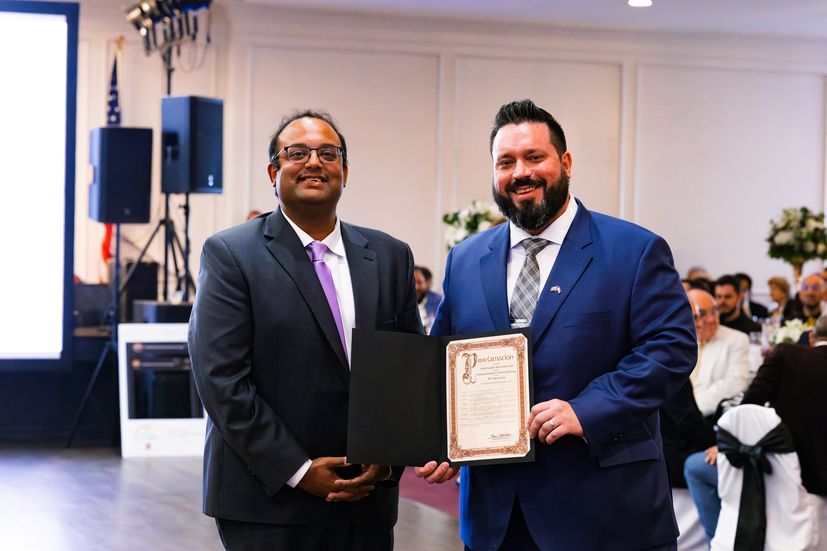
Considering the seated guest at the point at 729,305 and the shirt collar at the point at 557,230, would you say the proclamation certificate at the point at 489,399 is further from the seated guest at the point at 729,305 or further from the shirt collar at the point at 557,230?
the seated guest at the point at 729,305

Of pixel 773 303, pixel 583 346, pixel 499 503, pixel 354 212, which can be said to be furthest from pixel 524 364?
pixel 773 303

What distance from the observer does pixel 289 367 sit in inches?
96.3

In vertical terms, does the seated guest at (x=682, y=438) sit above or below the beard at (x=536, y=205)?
below

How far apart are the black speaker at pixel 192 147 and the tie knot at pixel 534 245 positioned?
18.7ft

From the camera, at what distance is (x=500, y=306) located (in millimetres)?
2445

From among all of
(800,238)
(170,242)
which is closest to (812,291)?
(800,238)

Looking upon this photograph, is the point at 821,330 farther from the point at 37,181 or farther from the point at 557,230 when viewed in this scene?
the point at 37,181

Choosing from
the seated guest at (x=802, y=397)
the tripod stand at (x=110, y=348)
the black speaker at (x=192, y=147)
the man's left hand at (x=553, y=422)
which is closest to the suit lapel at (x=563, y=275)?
the man's left hand at (x=553, y=422)

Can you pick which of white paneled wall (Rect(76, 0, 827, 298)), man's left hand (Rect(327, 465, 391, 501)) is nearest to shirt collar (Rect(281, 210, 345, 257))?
man's left hand (Rect(327, 465, 391, 501))

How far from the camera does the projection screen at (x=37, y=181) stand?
7711 millimetres

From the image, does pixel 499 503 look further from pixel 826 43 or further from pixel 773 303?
pixel 826 43

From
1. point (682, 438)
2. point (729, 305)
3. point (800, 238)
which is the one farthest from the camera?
point (800, 238)

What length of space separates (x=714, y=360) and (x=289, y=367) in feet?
11.4

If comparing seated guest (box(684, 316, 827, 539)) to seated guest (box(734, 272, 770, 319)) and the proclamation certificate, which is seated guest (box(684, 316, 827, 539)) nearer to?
the proclamation certificate
